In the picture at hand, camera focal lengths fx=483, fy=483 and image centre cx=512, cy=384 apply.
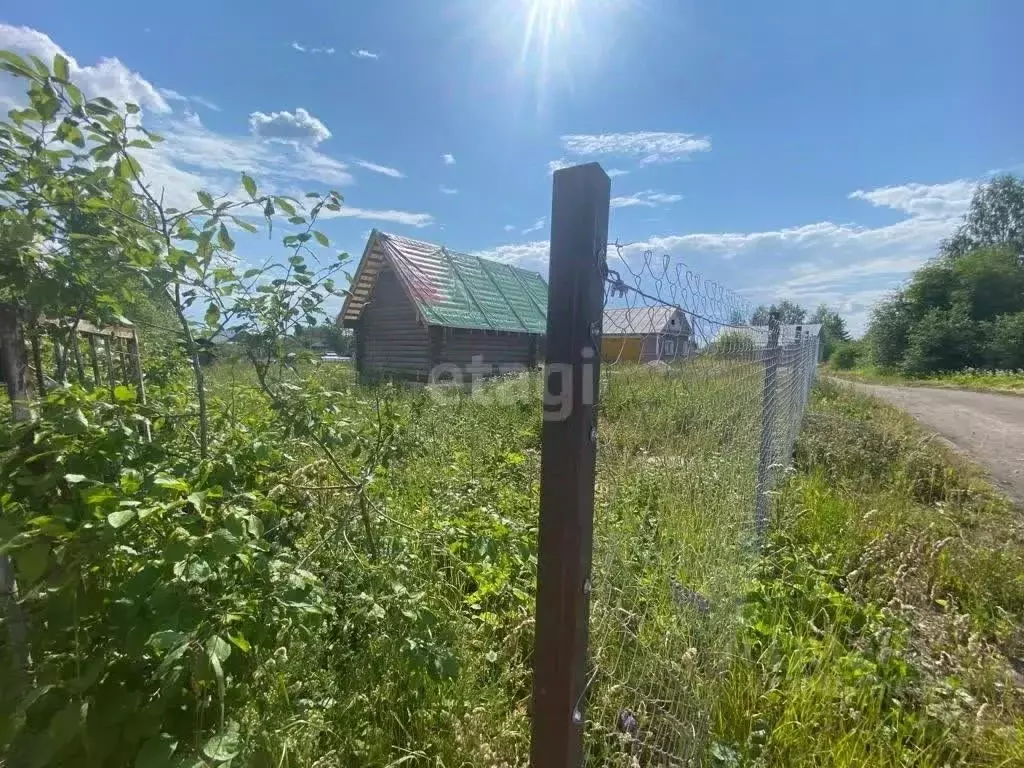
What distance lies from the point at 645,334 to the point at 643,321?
8cm

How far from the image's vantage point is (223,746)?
1067mm

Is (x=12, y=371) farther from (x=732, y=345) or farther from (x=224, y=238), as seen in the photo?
(x=732, y=345)

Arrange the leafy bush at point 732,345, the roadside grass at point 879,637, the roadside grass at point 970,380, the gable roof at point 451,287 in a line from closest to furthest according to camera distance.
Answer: the roadside grass at point 879,637 → the leafy bush at point 732,345 → the gable roof at point 451,287 → the roadside grass at point 970,380

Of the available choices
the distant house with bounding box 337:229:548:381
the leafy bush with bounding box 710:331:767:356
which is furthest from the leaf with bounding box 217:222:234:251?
the distant house with bounding box 337:229:548:381

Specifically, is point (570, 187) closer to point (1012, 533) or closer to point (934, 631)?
point (934, 631)

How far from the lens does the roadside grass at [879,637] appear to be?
186 centimetres

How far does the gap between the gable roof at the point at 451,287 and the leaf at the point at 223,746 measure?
→ 33.1 feet

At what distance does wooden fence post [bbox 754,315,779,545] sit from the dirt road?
3.48 metres

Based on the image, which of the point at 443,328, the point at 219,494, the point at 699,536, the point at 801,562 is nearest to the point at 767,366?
the point at 801,562

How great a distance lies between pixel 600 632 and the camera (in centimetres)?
175

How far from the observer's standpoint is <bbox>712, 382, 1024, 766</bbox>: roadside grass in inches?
73.3

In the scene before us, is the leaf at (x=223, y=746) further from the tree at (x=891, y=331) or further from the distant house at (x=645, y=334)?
the tree at (x=891, y=331)

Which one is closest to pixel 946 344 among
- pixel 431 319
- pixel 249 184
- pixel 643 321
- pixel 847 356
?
pixel 847 356

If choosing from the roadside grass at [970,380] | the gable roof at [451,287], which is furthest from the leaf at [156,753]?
the roadside grass at [970,380]
